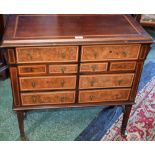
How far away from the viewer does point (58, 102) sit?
1.59m

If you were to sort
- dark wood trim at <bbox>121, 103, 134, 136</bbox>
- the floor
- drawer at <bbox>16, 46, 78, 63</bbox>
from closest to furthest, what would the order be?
drawer at <bbox>16, 46, 78, 63</bbox>, dark wood trim at <bbox>121, 103, 134, 136</bbox>, the floor

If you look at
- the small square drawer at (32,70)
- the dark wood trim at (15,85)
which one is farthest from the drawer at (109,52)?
the dark wood trim at (15,85)

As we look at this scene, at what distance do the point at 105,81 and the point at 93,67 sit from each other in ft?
0.49

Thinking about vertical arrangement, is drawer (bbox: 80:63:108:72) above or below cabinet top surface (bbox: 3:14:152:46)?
below

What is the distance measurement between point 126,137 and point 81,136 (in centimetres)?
37

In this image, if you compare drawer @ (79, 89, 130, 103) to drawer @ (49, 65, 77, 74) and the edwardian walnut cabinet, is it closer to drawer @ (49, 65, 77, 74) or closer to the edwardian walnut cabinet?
the edwardian walnut cabinet

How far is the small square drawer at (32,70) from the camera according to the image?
1378 mm

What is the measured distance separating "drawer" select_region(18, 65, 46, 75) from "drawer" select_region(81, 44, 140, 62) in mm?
249

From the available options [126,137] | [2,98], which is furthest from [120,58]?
[2,98]

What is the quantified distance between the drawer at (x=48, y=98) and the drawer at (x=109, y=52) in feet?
0.97

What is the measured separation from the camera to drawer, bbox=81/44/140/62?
1.37 metres

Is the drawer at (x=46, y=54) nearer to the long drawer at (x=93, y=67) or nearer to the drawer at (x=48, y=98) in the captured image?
the long drawer at (x=93, y=67)

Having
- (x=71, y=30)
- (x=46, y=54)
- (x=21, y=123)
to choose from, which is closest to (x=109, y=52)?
(x=71, y=30)

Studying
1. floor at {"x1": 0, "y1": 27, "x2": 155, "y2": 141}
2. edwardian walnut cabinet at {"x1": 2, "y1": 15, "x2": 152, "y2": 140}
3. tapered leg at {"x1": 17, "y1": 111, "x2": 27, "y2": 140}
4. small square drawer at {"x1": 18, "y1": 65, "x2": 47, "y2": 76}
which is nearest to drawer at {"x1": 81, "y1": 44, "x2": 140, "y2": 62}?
edwardian walnut cabinet at {"x1": 2, "y1": 15, "x2": 152, "y2": 140}
